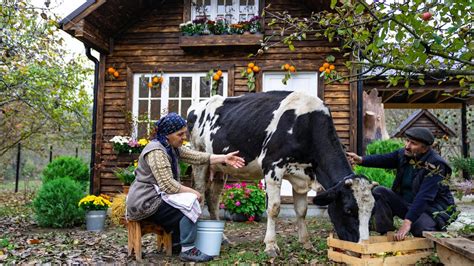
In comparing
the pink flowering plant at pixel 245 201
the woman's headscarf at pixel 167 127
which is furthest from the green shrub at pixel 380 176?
the woman's headscarf at pixel 167 127

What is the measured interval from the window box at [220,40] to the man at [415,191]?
13.7ft

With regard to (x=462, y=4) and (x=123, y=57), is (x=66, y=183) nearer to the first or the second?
(x=123, y=57)

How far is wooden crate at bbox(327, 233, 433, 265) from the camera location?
384 centimetres

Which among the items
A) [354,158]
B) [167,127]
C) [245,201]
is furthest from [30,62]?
[354,158]

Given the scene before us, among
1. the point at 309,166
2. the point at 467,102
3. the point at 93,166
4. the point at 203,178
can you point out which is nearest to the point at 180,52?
the point at 93,166

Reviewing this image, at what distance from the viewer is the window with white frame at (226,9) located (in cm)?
933

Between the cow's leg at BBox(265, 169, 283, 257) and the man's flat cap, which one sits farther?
the cow's leg at BBox(265, 169, 283, 257)

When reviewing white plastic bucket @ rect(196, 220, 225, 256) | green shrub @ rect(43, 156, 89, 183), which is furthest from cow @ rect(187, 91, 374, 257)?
green shrub @ rect(43, 156, 89, 183)

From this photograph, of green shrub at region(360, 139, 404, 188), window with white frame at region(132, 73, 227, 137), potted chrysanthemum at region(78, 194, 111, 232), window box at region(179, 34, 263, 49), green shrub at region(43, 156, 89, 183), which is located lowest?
potted chrysanthemum at region(78, 194, 111, 232)

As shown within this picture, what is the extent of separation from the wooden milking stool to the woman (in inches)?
5.1

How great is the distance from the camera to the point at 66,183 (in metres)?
7.52

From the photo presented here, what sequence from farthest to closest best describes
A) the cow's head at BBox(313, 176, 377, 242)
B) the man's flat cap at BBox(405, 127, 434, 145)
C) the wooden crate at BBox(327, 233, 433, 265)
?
the man's flat cap at BBox(405, 127, 434, 145) < the cow's head at BBox(313, 176, 377, 242) < the wooden crate at BBox(327, 233, 433, 265)

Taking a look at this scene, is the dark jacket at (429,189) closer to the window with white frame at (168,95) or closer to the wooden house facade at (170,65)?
the wooden house facade at (170,65)

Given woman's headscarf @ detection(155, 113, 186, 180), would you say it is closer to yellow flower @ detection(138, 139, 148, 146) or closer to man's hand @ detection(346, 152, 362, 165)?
man's hand @ detection(346, 152, 362, 165)
